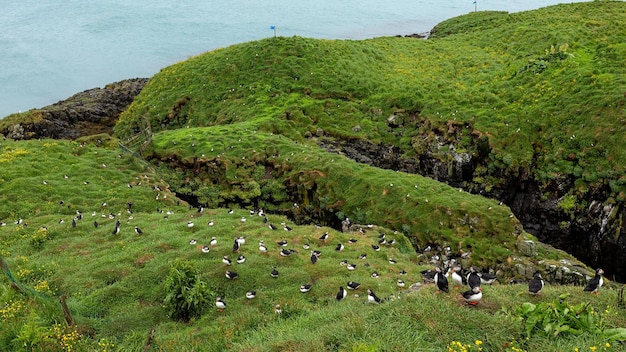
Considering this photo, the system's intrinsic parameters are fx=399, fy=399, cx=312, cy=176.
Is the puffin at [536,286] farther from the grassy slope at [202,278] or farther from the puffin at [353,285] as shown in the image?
the puffin at [353,285]

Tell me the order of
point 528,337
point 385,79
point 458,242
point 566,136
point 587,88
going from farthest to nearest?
1. point 385,79
2. point 587,88
3. point 566,136
4. point 458,242
5. point 528,337

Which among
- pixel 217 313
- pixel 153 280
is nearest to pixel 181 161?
pixel 153 280

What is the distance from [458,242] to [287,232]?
461 inches

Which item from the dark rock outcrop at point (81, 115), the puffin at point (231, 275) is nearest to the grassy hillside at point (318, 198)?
the puffin at point (231, 275)

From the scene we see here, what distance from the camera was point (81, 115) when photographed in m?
55.5

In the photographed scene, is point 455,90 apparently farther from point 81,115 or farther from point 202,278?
point 81,115

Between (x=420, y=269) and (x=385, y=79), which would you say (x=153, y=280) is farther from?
(x=385, y=79)

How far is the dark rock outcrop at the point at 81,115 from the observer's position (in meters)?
49.3

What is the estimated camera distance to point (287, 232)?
82.9 ft

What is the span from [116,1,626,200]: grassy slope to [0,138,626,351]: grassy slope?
34.9 ft

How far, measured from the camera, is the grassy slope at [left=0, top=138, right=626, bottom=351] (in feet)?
36.8

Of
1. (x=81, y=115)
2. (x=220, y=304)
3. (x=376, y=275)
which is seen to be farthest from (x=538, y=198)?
(x=81, y=115)

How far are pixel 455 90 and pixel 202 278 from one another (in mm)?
38223

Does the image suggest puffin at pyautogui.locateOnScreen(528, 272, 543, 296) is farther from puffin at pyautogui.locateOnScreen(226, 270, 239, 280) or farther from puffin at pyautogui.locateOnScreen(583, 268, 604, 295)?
puffin at pyautogui.locateOnScreen(226, 270, 239, 280)
